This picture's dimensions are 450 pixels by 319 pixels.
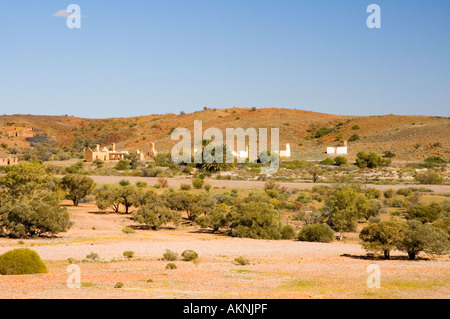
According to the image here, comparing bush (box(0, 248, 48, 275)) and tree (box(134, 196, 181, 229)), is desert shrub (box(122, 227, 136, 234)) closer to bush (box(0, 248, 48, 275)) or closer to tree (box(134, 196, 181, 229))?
tree (box(134, 196, 181, 229))

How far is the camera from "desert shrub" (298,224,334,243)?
27.7 meters

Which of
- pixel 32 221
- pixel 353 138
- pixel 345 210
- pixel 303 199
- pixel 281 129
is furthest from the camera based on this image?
pixel 281 129

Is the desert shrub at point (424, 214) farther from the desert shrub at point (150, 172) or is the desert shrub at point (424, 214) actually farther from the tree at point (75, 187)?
the desert shrub at point (150, 172)

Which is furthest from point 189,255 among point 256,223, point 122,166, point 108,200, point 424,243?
point 122,166

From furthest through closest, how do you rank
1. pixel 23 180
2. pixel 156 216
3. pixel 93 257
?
pixel 23 180 → pixel 156 216 → pixel 93 257

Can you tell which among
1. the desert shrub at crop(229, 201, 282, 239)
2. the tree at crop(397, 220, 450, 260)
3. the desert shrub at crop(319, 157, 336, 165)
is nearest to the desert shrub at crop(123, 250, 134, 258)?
the desert shrub at crop(229, 201, 282, 239)

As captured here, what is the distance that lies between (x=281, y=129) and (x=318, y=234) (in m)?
78.8

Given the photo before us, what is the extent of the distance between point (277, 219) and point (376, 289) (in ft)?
46.7

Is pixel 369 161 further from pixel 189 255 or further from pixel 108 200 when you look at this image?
pixel 189 255

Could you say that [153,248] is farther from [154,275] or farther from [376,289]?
[376,289]

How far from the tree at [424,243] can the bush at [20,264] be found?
13.1m

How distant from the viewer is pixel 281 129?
106 metres
